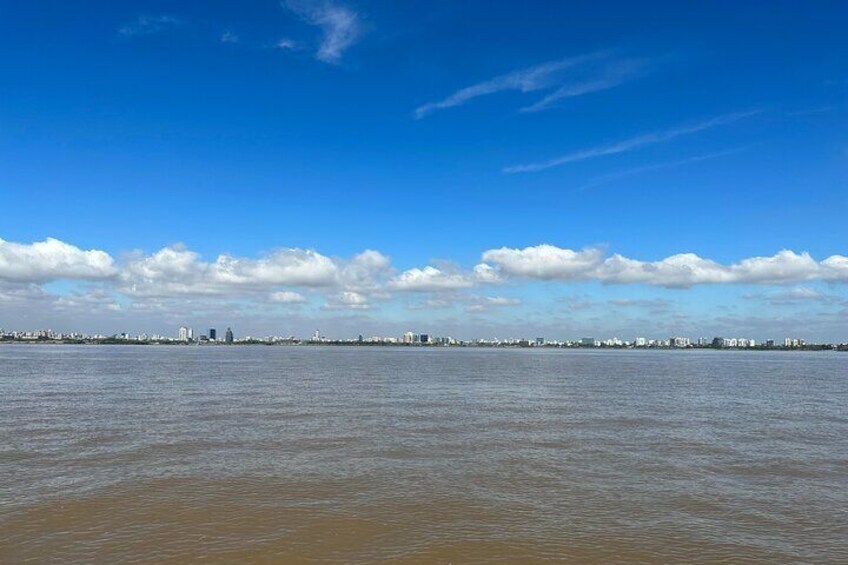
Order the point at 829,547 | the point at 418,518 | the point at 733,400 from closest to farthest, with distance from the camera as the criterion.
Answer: the point at 829,547, the point at 418,518, the point at 733,400

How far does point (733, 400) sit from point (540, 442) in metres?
31.1

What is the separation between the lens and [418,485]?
19594 mm

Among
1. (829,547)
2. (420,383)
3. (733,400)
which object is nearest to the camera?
(829,547)

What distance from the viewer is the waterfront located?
47.0 feet

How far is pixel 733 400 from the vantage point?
50438 millimetres

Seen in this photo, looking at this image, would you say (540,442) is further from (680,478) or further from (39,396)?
(39,396)

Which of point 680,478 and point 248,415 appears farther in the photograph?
point 248,415

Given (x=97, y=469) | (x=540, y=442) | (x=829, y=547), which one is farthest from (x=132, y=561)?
(x=540, y=442)

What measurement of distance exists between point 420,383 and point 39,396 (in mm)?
35643

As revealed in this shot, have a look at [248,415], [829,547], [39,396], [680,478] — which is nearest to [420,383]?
[248,415]

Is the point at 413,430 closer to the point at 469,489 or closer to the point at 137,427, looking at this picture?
the point at 469,489

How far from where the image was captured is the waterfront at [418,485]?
47.0 feet

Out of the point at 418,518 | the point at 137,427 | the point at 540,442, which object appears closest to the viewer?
the point at 418,518

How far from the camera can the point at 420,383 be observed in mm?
64875
